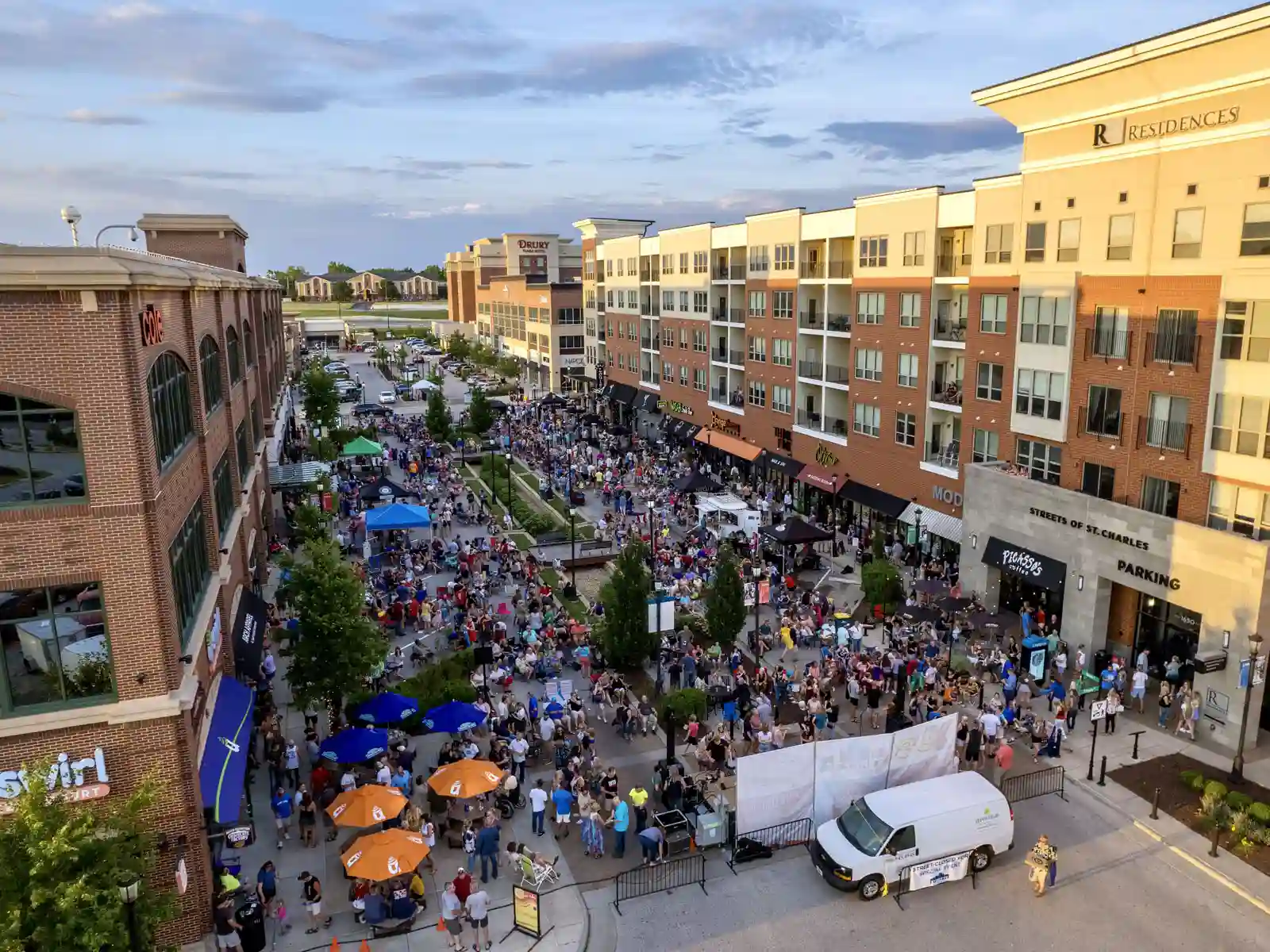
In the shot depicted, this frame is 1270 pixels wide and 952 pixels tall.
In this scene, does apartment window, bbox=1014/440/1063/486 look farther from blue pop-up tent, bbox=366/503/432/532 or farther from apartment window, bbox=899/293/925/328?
blue pop-up tent, bbox=366/503/432/532

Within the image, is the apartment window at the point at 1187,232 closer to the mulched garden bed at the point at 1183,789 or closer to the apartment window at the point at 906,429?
the mulched garden bed at the point at 1183,789

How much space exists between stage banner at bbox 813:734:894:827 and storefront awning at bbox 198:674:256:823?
11.9 meters

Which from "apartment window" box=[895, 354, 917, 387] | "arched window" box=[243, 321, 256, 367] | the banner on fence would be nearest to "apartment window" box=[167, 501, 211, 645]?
the banner on fence

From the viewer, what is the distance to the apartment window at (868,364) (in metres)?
42.5

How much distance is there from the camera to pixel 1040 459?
3303 centimetres

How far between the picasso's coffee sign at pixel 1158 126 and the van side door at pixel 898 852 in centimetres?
2120

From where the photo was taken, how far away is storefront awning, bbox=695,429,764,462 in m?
53.8

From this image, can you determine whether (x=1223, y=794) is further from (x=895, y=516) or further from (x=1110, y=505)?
(x=895, y=516)

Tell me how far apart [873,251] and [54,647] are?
120ft

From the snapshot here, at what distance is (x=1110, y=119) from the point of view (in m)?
28.3

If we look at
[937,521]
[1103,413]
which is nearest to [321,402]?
[937,521]

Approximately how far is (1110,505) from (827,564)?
1368 cm

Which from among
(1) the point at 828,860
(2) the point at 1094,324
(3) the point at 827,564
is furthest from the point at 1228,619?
(3) the point at 827,564

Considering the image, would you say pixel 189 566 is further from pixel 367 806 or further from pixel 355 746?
pixel 367 806
